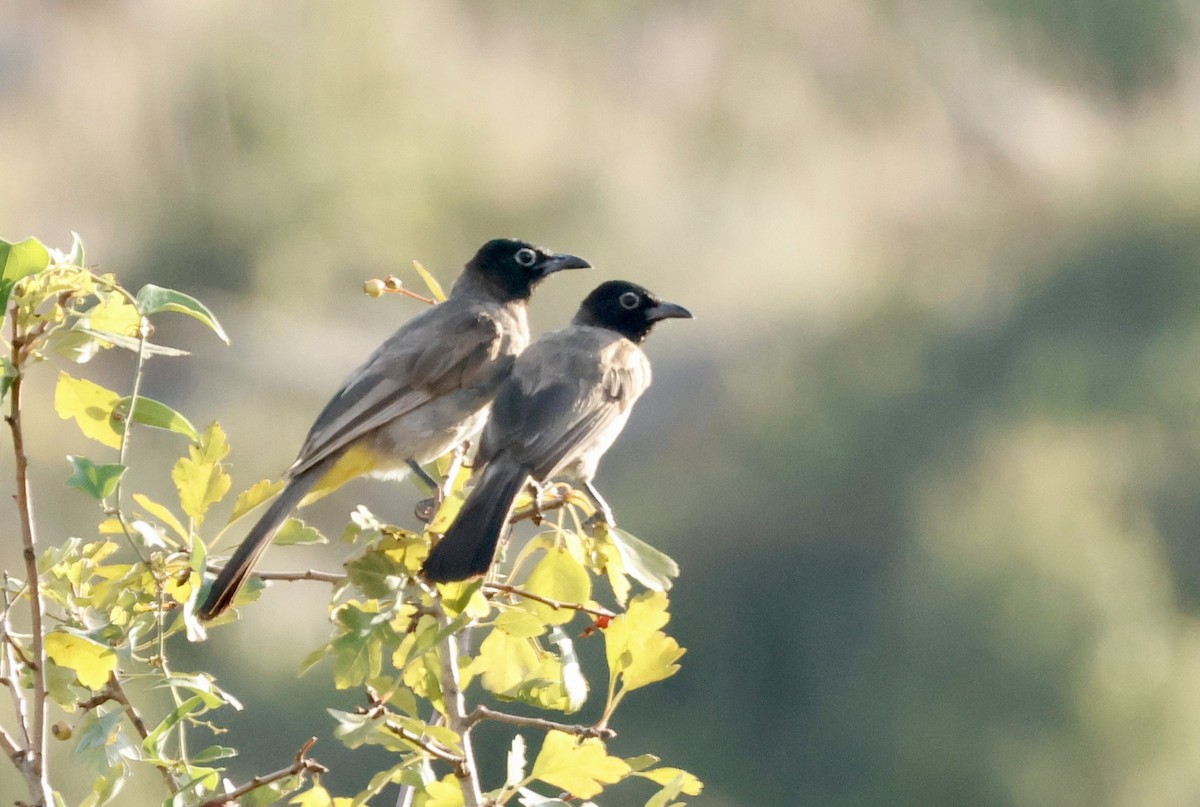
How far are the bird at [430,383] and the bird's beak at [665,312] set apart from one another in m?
0.18

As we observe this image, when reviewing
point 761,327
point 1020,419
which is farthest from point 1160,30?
point 1020,419

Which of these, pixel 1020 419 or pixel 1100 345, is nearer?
pixel 1020 419

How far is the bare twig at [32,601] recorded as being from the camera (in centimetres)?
105

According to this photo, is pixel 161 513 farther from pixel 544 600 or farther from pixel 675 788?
pixel 675 788

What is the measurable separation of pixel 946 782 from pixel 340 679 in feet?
24.1

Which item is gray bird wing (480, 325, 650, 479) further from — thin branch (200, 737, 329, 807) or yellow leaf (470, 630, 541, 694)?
thin branch (200, 737, 329, 807)

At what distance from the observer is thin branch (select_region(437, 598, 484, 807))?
1146mm

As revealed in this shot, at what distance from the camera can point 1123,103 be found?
16.0m

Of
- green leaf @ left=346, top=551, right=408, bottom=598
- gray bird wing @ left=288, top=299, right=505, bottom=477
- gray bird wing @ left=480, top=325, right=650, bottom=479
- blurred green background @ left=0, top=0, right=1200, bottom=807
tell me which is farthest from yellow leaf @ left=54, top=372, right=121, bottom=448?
blurred green background @ left=0, top=0, right=1200, bottom=807

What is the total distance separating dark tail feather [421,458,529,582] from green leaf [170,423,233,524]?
0.66 feet

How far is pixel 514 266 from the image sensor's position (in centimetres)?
290

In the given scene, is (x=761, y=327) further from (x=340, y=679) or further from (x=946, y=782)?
(x=340, y=679)

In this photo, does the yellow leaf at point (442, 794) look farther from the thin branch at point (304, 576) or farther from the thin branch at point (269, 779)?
the thin branch at point (304, 576)

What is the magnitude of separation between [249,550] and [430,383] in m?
0.91
